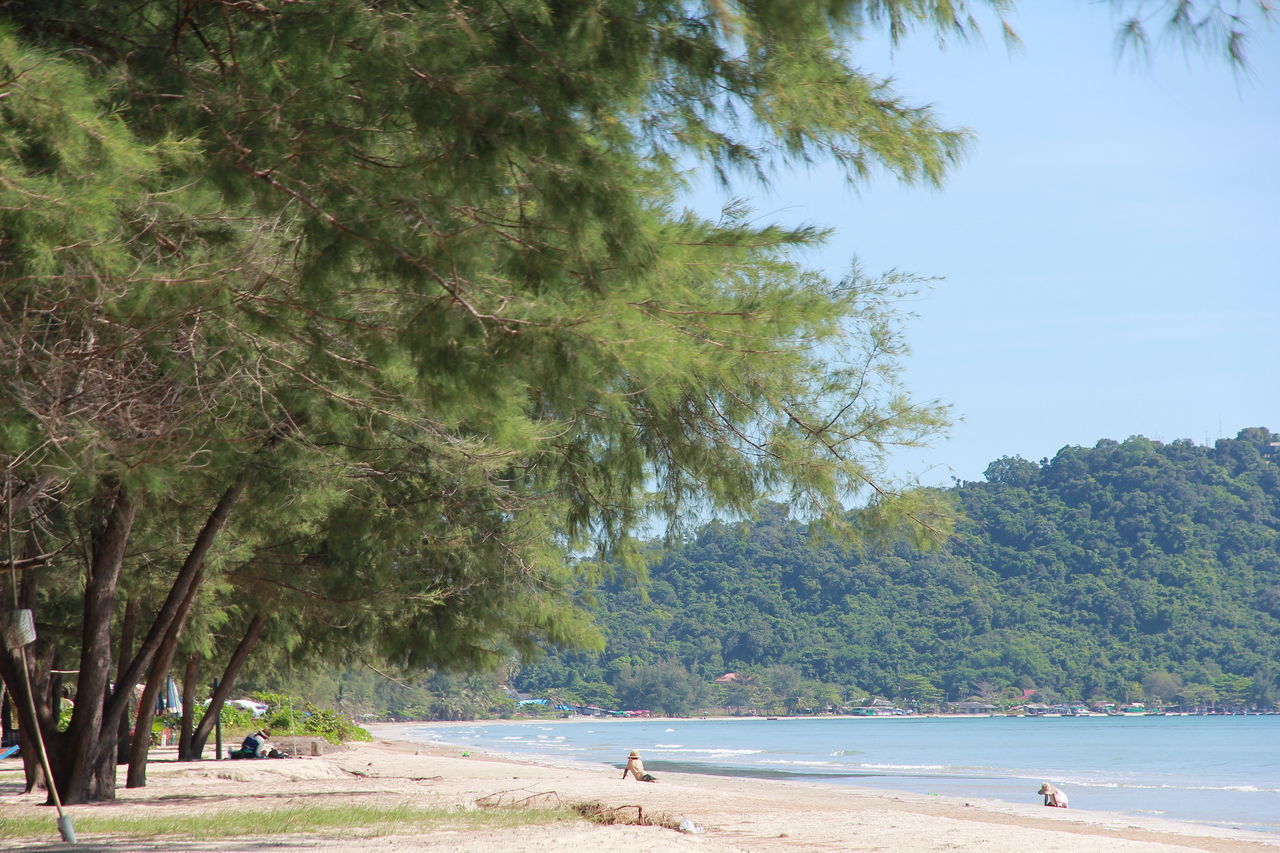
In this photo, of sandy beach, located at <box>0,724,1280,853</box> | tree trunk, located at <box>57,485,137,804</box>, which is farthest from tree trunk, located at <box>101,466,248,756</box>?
sandy beach, located at <box>0,724,1280,853</box>

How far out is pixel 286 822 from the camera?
8.52 metres

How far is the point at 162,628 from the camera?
967 centimetres

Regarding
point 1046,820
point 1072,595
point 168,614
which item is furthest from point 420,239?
point 1072,595

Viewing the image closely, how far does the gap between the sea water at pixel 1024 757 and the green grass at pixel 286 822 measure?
14401 mm

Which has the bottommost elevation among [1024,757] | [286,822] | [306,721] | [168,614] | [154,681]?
[1024,757]

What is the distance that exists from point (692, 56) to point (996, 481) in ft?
280

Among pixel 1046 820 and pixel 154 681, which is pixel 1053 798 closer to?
pixel 1046 820

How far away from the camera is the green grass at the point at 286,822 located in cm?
773

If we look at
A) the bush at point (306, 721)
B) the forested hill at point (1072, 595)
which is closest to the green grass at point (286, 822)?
the bush at point (306, 721)

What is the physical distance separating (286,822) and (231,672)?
5968mm

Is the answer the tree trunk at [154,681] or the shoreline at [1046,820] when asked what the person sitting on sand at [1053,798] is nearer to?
the shoreline at [1046,820]

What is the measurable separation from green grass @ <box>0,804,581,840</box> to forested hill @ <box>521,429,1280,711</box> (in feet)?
238

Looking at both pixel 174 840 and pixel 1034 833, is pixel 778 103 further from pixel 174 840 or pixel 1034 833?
pixel 1034 833

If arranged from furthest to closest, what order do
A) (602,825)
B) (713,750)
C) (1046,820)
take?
(713,750)
(1046,820)
(602,825)
